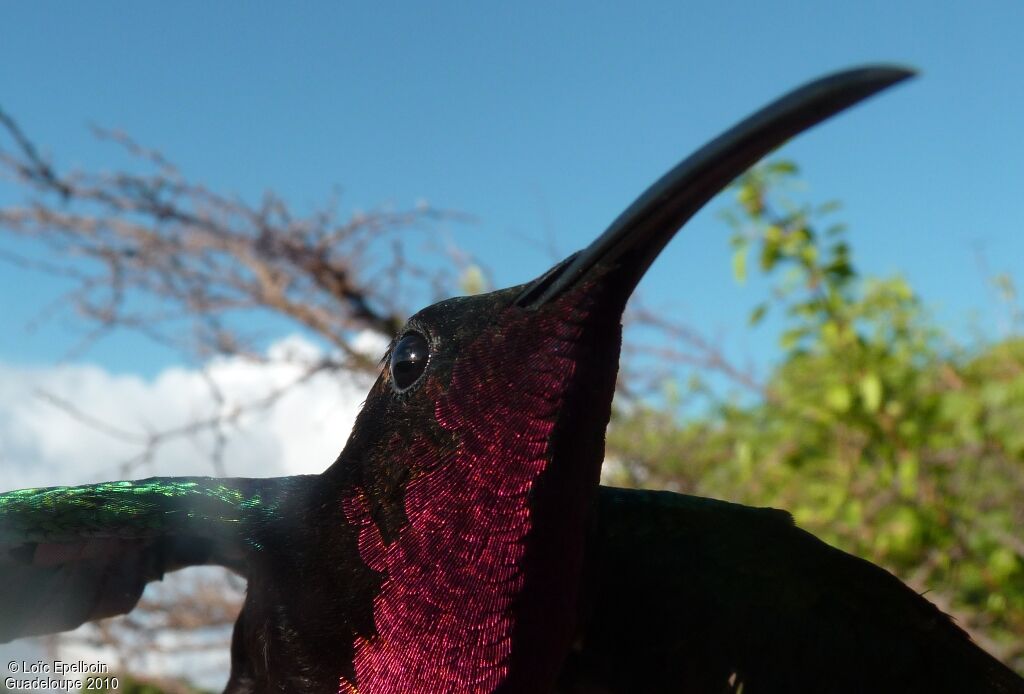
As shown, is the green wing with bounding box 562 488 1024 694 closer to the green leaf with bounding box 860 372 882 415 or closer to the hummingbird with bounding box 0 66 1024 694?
the hummingbird with bounding box 0 66 1024 694

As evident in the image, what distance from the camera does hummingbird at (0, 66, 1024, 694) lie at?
1.29 metres

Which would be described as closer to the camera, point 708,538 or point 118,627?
point 708,538

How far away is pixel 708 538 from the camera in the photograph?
190 cm

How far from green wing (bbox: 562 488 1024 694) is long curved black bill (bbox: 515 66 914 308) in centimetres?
73

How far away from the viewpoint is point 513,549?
131 cm

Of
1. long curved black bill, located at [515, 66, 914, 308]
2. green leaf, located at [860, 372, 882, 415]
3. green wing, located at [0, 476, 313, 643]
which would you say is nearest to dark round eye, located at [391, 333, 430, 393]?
long curved black bill, located at [515, 66, 914, 308]

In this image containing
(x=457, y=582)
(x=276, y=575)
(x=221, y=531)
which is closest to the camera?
(x=457, y=582)

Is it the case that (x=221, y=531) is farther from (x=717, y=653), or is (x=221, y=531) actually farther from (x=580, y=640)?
(x=717, y=653)

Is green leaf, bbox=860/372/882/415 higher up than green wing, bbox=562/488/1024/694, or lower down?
higher up

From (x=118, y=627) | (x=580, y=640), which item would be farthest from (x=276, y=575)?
(x=118, y=627)

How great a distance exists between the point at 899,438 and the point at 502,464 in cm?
302

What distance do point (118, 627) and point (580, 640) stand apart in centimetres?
354

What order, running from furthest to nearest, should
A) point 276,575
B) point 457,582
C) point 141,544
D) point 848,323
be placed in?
point 848,323 → point 141,544 → point 276,575 → point 457,582

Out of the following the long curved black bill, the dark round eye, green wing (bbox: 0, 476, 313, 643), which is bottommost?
green wing (bbox: 0, 476, 313, 643)
